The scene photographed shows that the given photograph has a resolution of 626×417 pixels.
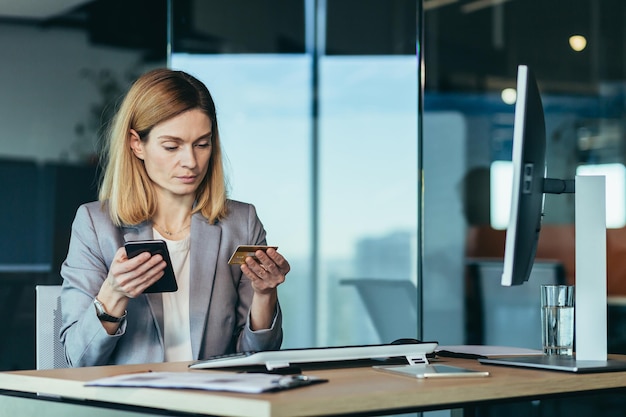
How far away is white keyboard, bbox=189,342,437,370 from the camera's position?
1799 mm

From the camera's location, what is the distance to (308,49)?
15.3 feet

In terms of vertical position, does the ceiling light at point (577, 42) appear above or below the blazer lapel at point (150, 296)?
above

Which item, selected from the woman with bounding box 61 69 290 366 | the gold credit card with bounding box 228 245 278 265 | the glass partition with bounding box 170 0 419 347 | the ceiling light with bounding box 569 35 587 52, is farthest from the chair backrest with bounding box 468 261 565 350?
the gold credit card with bounding box 228 245 278 265

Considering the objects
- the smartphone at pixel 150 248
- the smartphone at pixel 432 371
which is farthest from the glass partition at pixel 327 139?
the smartphone at pixel 432 371

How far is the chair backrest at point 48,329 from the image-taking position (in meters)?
2.54

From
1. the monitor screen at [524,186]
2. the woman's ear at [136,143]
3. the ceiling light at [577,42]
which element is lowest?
the monitor screen at [524,186]

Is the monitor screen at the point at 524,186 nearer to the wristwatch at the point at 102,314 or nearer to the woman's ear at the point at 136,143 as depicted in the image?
the wristwatch at the point at 102,314

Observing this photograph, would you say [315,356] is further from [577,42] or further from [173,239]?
[577,42]

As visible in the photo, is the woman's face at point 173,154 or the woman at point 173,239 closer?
the woman at point 173,239

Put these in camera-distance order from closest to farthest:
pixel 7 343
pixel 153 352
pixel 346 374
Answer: pixel 346 374 < pixel 153 352 < pixel 7 343

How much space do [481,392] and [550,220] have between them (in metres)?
3.13

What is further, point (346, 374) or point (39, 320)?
point (39, 320)

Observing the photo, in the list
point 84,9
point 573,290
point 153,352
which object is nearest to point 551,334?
point 573,290

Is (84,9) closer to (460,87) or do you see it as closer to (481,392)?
(460,87)
